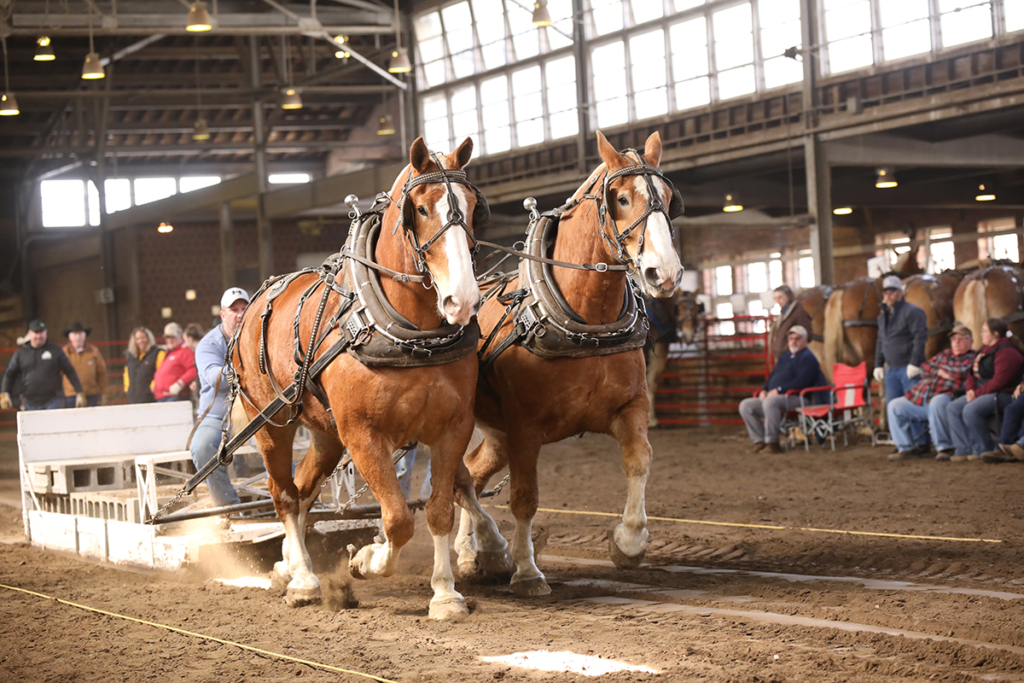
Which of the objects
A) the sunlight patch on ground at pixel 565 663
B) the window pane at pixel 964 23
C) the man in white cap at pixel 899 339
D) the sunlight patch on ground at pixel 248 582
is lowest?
the sunlight patch on ground at pixel 248 582

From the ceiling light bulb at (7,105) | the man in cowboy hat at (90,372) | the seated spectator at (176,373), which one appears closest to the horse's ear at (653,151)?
the seated spectator at (176,373)

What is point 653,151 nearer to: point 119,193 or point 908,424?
point 908,424

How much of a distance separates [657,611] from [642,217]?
69.2 inches

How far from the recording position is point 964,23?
15391mm

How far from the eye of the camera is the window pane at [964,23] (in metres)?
15.1

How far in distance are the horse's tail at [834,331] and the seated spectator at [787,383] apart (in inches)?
42.8

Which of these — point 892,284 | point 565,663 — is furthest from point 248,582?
point 892,284

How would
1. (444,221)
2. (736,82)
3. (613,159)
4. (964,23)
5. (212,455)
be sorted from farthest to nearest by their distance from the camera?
(736,82) → (964,23) → (212,455) → (613,159) → (444,221)

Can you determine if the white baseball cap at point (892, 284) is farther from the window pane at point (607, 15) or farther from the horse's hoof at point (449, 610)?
the window pane at point (607, 15)

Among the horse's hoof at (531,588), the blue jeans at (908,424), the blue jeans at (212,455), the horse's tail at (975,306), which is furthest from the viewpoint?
the horse's tail at (975,306)

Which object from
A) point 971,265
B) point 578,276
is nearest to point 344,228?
point 971,265

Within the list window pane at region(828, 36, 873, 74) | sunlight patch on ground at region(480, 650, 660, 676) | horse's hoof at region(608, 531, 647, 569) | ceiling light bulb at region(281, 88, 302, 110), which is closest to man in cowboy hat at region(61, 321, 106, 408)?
ceiling light bulb at region(281, 88, 302, 110)

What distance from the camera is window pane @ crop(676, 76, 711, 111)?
761 inches

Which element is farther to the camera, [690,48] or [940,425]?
[690,48]
